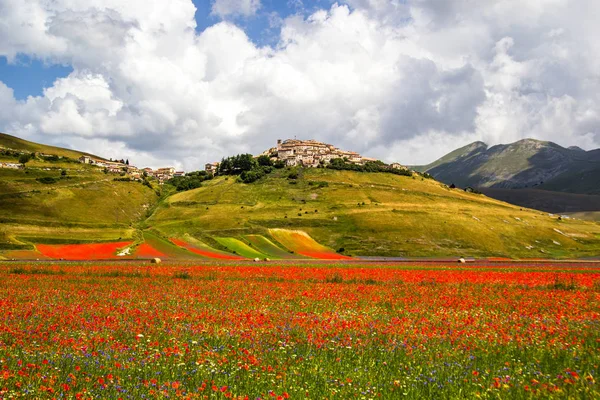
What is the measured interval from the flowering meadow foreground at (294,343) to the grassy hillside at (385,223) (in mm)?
88417

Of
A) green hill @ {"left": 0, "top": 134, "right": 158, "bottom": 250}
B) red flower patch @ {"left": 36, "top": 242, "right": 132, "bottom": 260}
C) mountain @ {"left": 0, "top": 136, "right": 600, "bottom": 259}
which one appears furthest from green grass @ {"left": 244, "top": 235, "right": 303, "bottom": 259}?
red flower patch @ {"left": 36, "top": 242, "right": 132, "bottom": 260}

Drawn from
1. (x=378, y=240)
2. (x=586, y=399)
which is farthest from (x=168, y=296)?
(x=378, y=240)

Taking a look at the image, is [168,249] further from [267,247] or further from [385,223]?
[385,223]

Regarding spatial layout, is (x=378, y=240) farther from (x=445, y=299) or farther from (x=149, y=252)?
(x=445, y=299)

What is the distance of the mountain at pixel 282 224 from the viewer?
10806 cm

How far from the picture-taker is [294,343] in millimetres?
15180

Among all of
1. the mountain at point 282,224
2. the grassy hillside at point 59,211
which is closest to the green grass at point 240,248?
the mountain at point 282,224

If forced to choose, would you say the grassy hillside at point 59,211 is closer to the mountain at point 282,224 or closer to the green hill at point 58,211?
the green hill at point 58,211

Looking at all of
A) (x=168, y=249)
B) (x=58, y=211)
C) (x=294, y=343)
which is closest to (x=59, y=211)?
(x=58, y=211)

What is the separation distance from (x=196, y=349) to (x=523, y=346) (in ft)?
37.2

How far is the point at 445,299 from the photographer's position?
1035 inches

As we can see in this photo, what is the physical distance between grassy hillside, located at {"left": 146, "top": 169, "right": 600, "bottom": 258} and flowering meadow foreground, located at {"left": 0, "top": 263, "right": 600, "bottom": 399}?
290ft

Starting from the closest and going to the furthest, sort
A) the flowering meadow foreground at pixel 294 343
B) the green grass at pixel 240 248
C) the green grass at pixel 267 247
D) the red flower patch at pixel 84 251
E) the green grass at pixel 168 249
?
the flowering meadow foreground at pixel 294 343
the red flower patch at pixel 84 251
the green grass at pixel 168 249
the green grass at pixel 240 248
the green grass at pixel 267 247

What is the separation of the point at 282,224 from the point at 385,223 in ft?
118
